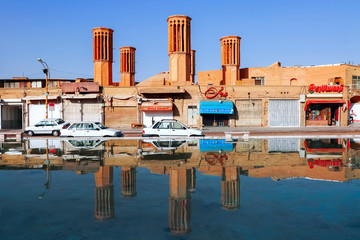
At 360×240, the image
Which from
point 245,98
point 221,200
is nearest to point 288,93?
point 245,98

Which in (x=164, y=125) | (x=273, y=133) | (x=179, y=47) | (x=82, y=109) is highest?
(x=179, y=47)

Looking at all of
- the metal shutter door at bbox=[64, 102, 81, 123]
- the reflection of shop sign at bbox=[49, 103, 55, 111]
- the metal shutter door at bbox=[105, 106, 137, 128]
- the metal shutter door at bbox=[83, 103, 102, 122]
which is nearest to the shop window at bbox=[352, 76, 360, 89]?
the metal shutter door at bbox=[105, 106, 137, 128]

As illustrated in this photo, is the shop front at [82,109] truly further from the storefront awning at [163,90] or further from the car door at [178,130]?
the car door at [178,130]

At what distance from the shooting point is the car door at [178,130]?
830 inches

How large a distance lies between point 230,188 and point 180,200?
1836 millimetres

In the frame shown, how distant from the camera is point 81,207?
7.24 metres

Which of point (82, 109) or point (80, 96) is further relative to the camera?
point (82, 109)

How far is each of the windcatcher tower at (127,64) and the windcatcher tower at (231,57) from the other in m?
17.2

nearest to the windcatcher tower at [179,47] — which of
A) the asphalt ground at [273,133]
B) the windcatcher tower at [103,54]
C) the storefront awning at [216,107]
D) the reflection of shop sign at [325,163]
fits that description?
the storefront awning at [216,107]

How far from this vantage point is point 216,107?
31875 millimetres

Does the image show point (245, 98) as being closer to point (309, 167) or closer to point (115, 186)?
point (309, 167)

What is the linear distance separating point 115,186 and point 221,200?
3261mm

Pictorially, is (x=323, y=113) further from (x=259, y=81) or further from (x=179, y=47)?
(x=179, y=47)

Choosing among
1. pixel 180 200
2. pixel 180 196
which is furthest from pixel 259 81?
pixel 180 200
